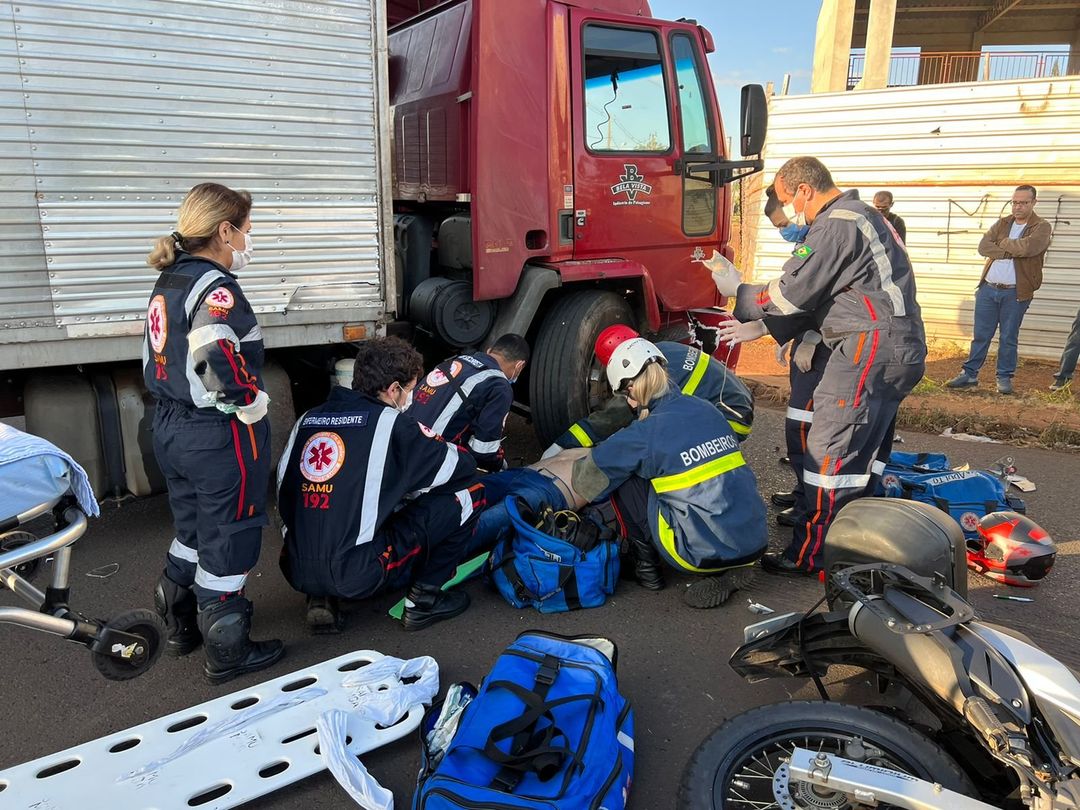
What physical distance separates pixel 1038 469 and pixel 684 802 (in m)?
4.54

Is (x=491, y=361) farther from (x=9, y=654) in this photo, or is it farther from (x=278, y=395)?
(x=9, y=654)

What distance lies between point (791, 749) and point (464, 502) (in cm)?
166

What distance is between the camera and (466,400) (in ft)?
12.8

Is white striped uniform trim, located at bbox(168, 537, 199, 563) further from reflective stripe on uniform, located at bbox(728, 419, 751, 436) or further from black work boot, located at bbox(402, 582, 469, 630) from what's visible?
reflective stripe on uniform, located at bbox(728, 419, 751, 436)

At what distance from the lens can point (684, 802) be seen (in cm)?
189

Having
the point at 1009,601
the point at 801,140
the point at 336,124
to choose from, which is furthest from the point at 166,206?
the point at 801,140

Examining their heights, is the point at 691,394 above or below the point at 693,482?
above

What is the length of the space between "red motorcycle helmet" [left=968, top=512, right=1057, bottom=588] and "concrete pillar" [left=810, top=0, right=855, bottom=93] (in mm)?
11671

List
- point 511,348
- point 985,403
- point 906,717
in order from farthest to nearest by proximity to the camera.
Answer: point 985,403 → point 511,348 → point 906,717

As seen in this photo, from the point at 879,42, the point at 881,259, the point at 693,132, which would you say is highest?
the point at 879,42

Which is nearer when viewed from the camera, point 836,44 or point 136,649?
point 136,649

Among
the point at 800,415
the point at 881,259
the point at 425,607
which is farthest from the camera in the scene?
the point at 800,415

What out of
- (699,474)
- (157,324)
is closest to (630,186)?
(699,474)

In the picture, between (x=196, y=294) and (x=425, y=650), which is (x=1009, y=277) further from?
Result: (x=196, y=294)
